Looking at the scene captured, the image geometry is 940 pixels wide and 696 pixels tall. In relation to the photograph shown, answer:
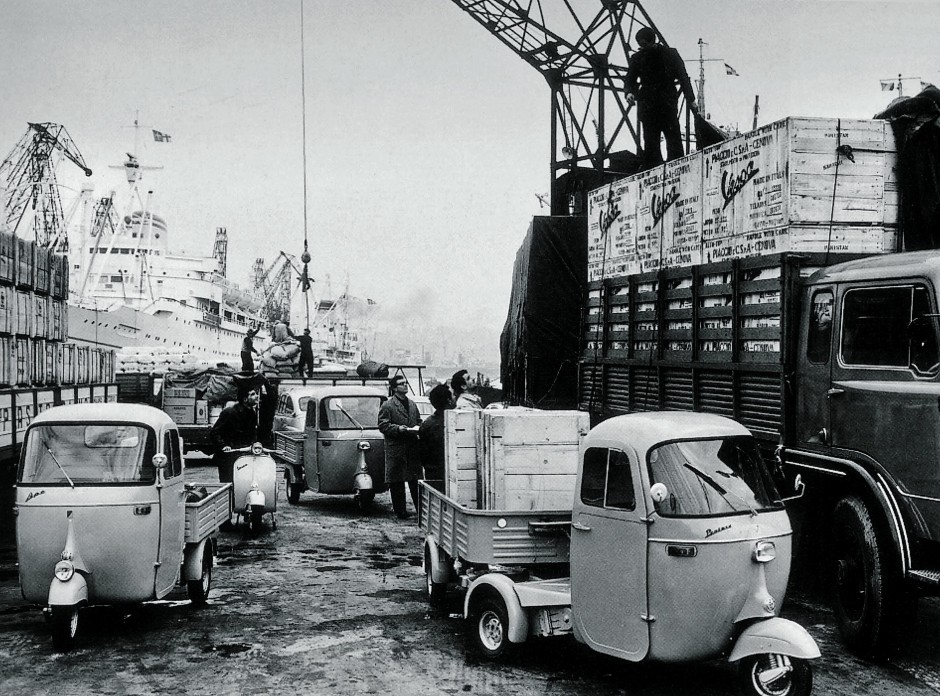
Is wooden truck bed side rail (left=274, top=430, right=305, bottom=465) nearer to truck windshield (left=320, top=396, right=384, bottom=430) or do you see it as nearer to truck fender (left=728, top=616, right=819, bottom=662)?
truck windshield (left=320, top=396, right=384, bottom=430)

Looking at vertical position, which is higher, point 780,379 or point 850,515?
point 780,379

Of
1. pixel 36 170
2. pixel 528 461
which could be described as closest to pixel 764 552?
pixel 528 461

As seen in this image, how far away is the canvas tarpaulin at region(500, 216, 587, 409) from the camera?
15.3m

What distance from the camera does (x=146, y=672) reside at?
5559 mm

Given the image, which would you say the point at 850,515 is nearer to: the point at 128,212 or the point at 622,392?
the point at 622,392

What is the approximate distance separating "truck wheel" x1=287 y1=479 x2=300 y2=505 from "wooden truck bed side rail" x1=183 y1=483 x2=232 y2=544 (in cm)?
491

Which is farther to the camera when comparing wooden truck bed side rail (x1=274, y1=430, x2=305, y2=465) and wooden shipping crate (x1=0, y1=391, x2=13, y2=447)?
wooden truck bed side rail (x1=274, y1=430, x2=305, y2=465)

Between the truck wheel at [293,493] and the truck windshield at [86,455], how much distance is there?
23.2ft

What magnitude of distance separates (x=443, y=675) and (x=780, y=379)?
11.2 feet

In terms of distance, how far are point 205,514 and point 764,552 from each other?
178 inches

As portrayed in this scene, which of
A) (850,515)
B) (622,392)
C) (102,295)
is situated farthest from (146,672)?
(102,295)

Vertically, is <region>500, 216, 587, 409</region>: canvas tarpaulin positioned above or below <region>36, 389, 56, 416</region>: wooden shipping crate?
above

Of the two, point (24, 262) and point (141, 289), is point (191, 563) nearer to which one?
point (24, 262)

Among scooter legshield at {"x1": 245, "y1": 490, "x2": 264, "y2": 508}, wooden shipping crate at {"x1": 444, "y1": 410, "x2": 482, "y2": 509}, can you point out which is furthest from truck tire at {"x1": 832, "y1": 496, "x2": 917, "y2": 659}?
scooter legshield at {"x1": 245, "y1": 490, "x2": 264, "y2": 508}
